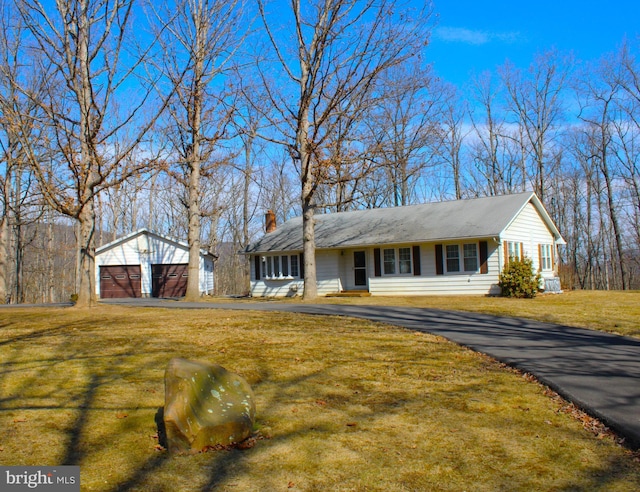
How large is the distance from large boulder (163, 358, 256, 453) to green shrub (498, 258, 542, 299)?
17847 millimetres

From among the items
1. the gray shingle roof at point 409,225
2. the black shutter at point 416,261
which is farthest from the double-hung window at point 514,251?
the black shutter at point 416,261

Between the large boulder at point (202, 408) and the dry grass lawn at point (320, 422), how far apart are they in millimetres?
159

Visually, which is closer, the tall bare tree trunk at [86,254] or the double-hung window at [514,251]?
the tall bare tree trunk at [86,254]

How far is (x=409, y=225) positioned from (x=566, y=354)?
1739 centimetres

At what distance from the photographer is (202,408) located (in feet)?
16.7

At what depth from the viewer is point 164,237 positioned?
32812 mm

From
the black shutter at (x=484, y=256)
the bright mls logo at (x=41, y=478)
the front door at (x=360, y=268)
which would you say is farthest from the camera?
the front door at (x=360, y=268)

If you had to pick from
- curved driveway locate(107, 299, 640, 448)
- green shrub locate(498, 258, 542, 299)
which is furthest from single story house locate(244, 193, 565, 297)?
curved driveway locate(107, 299, 640, 448)

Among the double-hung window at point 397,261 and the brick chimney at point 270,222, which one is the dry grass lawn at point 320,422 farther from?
the brick chimney at point 270,222

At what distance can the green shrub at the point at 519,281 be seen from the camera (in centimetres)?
2128

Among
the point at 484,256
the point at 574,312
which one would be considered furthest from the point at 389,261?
the point at 574,312

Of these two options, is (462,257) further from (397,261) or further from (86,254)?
(86,254)

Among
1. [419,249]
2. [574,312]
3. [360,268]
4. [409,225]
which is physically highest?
[409,225]

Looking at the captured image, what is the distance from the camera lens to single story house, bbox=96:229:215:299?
3247cm
